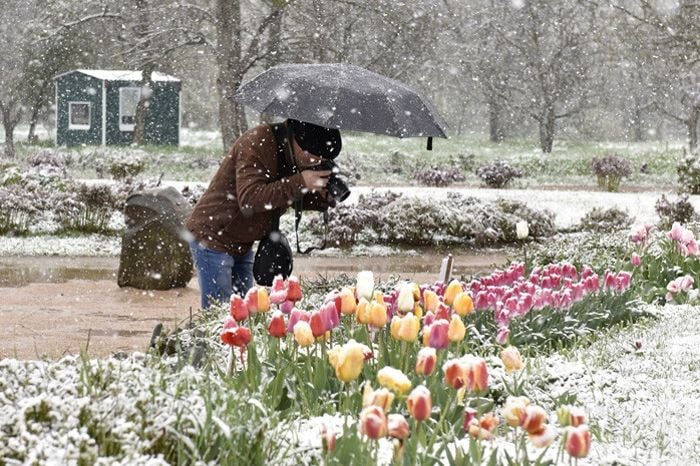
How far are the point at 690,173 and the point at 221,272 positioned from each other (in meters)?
17.8

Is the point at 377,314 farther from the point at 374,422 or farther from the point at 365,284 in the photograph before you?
the point at 374,422

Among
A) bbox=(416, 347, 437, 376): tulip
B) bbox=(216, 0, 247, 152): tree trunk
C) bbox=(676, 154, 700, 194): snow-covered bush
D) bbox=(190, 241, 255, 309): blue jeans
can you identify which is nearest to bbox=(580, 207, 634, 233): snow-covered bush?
bbox=(676, 154, 700, 194): snow-covered bush

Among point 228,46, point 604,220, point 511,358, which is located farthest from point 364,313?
point 228,46

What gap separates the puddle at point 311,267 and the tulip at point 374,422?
8753mm

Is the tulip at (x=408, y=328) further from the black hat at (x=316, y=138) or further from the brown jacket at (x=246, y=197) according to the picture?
the black hat at (x=316, y=138)

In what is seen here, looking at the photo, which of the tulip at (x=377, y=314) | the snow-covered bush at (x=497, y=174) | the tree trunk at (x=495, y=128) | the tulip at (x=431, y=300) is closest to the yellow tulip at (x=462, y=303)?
the tulip at (x=431, y=300)

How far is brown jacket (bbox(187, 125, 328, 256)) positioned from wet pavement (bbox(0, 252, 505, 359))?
1.27 m

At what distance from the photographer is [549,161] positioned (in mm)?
33000

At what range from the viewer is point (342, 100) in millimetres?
5723

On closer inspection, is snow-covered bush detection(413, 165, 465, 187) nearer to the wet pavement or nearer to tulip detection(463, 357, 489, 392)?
the wet pavement

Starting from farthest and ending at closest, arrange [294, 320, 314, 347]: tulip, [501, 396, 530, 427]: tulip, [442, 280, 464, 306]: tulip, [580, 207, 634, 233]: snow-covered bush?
[580, 207, 634, 233]: snow-covered bush, [442, 280, 464, 306]: tulip, [294, 320, 314, 347]: tulip, [501, 396, 530, 427]: tulip

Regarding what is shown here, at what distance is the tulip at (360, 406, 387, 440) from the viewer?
2496mm

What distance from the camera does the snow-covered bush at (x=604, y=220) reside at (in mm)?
16219

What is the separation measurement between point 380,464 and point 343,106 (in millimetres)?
2984
